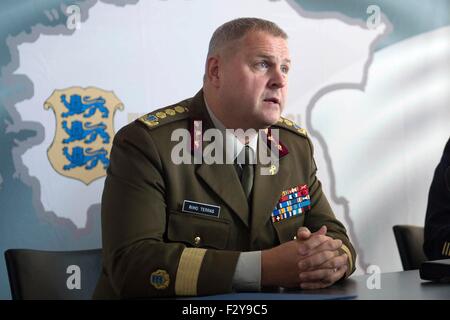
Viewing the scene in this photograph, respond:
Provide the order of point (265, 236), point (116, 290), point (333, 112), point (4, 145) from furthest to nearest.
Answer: point (333, 112) < point (4, 145) < point (265, 236) < point (116, 290)

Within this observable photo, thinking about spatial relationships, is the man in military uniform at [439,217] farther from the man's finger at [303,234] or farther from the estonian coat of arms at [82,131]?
the estonian coat of arms at [82,131]

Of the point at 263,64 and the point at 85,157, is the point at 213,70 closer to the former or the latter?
the point at 263,64

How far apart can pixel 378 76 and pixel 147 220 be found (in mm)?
2352

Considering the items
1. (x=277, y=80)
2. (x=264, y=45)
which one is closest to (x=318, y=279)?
(x=277, y=80)

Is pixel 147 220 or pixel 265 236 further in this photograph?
pixel 265 236

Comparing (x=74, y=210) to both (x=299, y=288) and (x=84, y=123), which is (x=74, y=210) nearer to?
(x=84, y=123)

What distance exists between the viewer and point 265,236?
2145mm

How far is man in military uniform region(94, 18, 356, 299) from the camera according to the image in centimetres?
174

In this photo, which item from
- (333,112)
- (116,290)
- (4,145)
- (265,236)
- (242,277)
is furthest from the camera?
(333,112)

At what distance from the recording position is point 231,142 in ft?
7.23

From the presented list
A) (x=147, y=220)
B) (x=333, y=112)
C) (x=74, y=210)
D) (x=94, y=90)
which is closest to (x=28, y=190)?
(x=74, y=210)

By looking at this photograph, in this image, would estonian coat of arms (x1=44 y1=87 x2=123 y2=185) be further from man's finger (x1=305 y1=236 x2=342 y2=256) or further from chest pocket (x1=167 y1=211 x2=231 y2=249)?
man's finger (x1=305 y1=236 x2=342 y2=256)

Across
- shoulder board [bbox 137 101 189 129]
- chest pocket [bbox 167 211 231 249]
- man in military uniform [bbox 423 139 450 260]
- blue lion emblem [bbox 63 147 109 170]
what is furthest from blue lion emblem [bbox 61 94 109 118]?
man in military uniform [bbox 423 139 450 260]

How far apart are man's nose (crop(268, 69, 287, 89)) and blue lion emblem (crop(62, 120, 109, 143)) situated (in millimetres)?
1260
